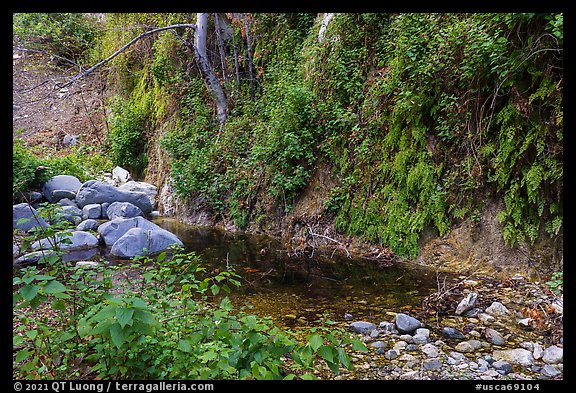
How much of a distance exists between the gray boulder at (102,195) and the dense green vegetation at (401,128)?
151cm

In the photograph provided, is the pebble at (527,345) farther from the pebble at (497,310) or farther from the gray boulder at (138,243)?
the gray boulder at (138,243)

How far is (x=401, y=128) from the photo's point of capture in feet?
19.6

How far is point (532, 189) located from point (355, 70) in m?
3.86

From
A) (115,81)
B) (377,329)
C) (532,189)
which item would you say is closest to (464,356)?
(377,329)

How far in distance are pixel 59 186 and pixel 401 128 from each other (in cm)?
866

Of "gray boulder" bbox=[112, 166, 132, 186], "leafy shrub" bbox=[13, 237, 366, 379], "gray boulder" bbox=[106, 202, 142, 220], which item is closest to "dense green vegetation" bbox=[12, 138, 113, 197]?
Answer: "gray boulder" bbox=[112, 166, 132, 186]

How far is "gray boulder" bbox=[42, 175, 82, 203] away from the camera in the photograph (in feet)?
31.8

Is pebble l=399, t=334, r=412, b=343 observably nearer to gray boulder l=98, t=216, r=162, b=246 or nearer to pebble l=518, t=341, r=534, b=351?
pebble l=518, t=341, r=534, b=351

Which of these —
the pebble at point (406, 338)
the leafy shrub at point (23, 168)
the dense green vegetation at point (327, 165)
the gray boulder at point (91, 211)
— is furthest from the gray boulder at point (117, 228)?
the pebble at point (406, 338)

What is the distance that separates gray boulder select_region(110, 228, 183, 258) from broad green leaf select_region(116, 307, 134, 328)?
438cm

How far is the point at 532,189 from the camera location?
4246mm

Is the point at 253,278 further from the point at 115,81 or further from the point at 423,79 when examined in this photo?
the point at 115,81

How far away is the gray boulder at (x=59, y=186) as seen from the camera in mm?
9680

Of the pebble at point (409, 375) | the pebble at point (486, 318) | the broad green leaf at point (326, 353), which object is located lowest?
the pebble at point (486, 318)
